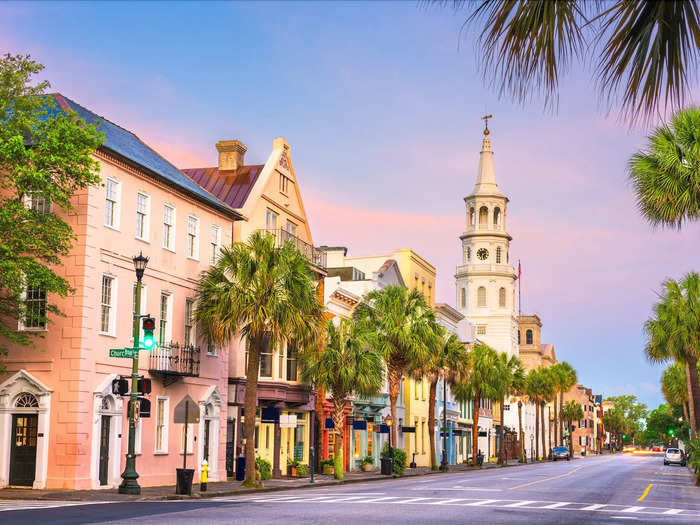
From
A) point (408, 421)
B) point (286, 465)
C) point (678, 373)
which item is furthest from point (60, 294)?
point (678, 373)

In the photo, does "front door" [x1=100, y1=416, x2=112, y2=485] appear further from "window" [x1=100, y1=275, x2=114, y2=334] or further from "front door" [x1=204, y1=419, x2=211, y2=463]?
"front door" [x1=204, y1=419, x2=211, y2=463]

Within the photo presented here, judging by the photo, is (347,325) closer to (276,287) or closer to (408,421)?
(276,287)

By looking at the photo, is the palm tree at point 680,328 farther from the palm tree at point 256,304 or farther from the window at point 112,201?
A: the window at point 112,201

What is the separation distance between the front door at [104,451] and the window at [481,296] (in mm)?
91897

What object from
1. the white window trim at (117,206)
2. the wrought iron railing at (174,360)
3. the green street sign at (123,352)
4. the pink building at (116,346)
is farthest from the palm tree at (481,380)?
the green street sign at (123,352)

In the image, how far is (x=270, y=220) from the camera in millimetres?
44625

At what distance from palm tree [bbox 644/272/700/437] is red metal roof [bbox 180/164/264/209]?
22841mm

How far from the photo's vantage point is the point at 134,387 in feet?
88.8

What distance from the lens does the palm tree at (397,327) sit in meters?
Result: 50.3

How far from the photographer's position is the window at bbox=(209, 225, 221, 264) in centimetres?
3866

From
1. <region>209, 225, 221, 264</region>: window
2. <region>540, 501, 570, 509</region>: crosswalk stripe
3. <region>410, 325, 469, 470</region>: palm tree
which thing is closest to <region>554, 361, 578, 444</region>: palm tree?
<region>410, 325, 469, 470</region>: palm tree

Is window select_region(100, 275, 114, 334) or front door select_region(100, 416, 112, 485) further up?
window select_region(100, 275, 114, 334)

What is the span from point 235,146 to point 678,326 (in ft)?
81.3

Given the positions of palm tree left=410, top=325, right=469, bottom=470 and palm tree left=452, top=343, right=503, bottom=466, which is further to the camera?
palm tree left=452, top=343, right=503, bottom=466
